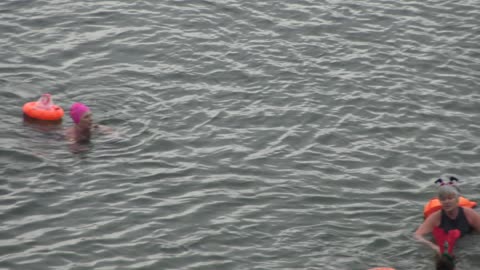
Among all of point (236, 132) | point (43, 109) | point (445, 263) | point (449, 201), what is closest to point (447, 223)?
point (449, 201)

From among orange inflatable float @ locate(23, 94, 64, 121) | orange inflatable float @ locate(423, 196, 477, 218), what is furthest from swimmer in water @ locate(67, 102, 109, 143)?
orange inflatable float @ locate(423, 196, 477, 218)

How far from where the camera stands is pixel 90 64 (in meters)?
18.7

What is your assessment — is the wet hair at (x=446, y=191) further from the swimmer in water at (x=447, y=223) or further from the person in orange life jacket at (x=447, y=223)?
the person in orange life jacket at (x=447, y=223)

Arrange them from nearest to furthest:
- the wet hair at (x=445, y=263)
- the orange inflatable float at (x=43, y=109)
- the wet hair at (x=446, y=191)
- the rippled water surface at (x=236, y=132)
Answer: the wet hair at (x=445, y=263), the wet hair at (x=446, y=191), the rippled water surface at (x=236, y=132), the orange inflatable float at (x=43, y=109)

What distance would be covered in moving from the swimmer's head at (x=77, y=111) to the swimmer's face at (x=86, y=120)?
2.9 inches

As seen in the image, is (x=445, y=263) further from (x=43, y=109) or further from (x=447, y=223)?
(x=43, y=109)

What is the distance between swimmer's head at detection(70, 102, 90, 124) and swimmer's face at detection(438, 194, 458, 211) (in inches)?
262

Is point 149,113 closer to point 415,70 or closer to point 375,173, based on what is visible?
point 375,173

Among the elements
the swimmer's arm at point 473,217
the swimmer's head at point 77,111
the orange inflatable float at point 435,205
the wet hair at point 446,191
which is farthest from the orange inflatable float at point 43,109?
the swimmer's arm at point 473,217

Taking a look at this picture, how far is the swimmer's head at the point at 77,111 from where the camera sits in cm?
1568

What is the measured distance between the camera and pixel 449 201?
41.9ft

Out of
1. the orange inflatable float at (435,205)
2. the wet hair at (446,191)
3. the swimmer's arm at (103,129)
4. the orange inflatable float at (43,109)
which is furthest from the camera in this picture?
the swimmer's arm at (103,129)

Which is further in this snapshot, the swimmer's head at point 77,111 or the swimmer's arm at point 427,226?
Result: the swimmer's head at point 77,111

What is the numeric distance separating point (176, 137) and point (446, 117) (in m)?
5.37
